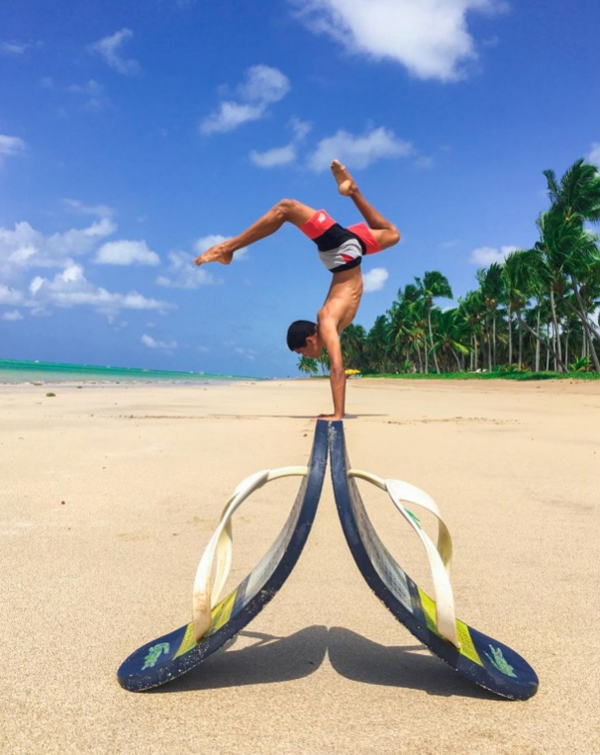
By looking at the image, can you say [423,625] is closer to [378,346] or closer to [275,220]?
[275,220]

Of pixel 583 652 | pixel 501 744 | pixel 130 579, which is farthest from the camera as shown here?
pixel 130 579

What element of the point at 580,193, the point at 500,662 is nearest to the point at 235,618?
the point at 500,662

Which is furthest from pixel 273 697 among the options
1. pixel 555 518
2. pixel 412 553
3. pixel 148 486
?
pixel 148 486

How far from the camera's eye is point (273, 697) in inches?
57.5

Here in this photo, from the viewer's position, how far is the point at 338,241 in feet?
11.5

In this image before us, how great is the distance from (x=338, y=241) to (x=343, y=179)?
13.5 inches

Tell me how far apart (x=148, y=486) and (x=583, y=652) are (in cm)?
276

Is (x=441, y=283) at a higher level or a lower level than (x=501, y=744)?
higher

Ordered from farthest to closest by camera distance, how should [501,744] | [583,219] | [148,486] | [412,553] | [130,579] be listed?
[583,219], [148,486], [412,553], [130,579], [501,744]

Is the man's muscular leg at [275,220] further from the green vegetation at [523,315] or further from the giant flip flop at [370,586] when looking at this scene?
the green vegetation at [523,315]

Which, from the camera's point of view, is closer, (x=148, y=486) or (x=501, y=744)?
(x=501, y=744)

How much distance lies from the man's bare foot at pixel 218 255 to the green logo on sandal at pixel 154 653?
230cm

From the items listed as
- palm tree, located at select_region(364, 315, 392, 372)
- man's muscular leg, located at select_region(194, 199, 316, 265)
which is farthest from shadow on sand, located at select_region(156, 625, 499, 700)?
palm tree, located at select_region(364, 315, 392, 372)

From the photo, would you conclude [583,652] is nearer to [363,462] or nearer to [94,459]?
[363,462]
